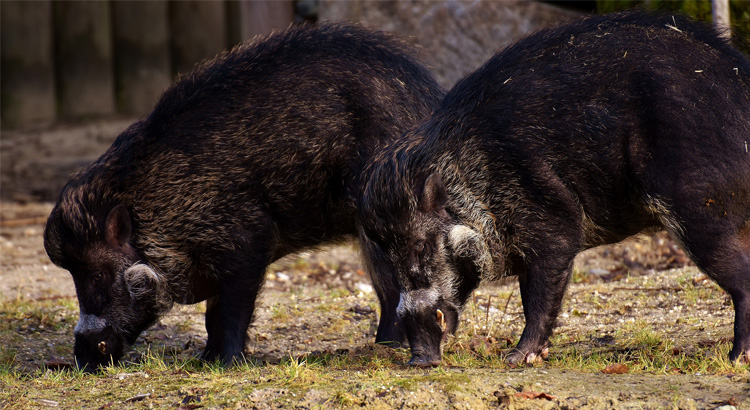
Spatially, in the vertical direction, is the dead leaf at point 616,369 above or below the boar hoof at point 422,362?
above

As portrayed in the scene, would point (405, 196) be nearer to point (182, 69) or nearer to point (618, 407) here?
point (618, 407)

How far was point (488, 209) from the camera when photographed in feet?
16.2

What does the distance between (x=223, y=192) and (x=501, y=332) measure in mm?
1731

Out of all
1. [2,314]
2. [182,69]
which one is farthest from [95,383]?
[182,69]

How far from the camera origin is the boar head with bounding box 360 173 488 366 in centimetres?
488

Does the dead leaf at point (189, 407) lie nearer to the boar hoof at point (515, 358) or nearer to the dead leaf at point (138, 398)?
the dead leaf at point (138, 398)

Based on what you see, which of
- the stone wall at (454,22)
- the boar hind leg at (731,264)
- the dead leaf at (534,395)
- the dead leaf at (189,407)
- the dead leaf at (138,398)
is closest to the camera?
the dead leaf at (534,395)

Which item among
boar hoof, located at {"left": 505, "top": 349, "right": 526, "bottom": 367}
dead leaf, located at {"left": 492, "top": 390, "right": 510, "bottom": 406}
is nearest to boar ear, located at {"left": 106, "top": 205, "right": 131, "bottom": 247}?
boar hoof, located at {"left": 505, "top": 349, "right": 526, "bottom": 367}

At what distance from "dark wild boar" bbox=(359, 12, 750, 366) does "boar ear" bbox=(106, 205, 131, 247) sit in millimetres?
1302

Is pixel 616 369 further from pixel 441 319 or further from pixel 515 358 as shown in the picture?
pixel 441 319

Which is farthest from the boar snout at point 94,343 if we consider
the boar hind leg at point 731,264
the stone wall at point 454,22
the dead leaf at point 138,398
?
the stone wall at point 454,22

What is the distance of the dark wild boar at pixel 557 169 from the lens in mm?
4547

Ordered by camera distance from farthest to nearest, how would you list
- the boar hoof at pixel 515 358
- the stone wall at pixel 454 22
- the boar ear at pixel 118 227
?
the stone wall at pixel 454 22
the boar ear at pixel 118 227
the boar hoof at pixel 515 358

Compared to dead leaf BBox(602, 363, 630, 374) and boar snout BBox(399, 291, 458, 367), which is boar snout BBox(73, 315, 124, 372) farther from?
dead leaf BBox(602, 363, 630, 374)
